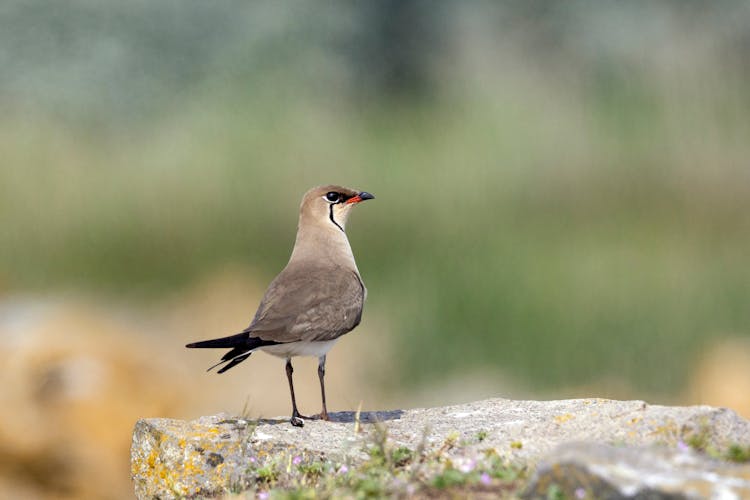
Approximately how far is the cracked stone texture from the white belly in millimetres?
343

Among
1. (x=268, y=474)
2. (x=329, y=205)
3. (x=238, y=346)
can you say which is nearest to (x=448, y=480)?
(x=268, y=474)

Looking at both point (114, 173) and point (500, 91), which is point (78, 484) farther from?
point (500, 91)

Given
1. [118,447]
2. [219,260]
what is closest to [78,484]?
[118,447]

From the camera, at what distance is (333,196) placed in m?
6.77

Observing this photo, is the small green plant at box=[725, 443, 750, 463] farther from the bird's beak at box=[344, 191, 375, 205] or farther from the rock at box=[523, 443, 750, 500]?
the bird's beak at box=[344, 191, 375, 205]

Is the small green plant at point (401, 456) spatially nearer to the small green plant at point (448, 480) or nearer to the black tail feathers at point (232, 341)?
the small green plant at point (448, 480)

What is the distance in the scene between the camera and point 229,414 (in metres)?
5.87

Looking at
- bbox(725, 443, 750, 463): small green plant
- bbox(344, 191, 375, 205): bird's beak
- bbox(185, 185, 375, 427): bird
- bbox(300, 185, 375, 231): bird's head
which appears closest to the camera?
bbox(725, 443, 750, 463): small green plant

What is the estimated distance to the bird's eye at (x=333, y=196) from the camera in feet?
22.1

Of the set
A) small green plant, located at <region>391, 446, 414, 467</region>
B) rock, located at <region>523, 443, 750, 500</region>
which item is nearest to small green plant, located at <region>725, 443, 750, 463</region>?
rock, located at <region>523, 443, 750, 500</region>

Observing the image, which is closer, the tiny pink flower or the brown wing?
the tiny pink flower

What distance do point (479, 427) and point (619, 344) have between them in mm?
4956

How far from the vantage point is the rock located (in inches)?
141

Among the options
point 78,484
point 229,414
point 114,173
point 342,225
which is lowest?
point 78,484
